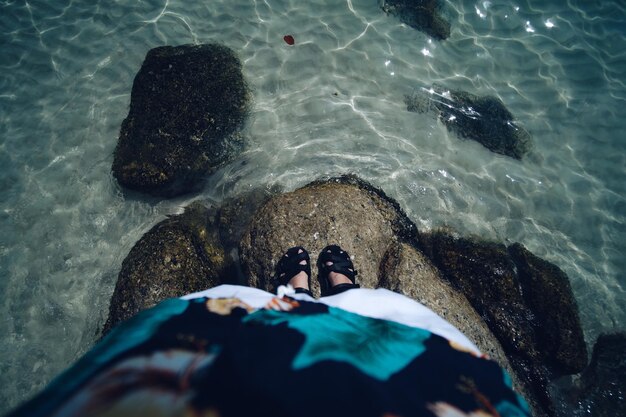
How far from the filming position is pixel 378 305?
2.80m

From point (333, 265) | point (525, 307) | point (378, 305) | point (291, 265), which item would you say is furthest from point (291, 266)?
point (525, 307)

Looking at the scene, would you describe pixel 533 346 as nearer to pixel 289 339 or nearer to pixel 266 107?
pixel 289 339

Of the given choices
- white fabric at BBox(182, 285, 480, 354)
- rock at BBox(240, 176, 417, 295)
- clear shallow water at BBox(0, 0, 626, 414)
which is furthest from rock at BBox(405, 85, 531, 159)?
white fabric at BBox(182, 285, 480, 354)

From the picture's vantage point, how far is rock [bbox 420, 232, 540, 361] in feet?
14.5

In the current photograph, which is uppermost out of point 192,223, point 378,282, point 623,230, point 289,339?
point 289,339

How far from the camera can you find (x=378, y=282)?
4.33 meters

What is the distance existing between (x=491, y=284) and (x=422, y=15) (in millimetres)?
5112

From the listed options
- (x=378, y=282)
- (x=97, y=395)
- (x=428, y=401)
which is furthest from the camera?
(x=378, y=282)

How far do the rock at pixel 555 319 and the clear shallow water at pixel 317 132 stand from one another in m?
0.65

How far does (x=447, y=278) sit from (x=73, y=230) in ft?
16.6

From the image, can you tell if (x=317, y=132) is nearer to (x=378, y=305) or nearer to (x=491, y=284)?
(x=491, y=284)

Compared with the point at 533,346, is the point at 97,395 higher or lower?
higher

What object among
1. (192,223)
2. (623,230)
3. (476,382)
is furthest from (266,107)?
(623,230)

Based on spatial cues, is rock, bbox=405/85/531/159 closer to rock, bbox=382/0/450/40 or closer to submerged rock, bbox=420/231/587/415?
rock, bbox=382/0/450/40
